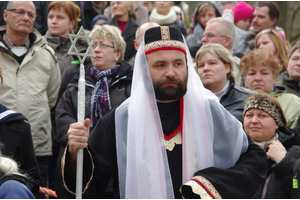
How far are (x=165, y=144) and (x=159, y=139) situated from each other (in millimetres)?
83

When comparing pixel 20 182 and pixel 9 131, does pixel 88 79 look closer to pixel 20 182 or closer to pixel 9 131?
pixel 9 131

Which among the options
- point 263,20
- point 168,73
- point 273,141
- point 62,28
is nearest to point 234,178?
point 168,73

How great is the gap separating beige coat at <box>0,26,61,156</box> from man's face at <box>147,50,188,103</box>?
7.78 ft

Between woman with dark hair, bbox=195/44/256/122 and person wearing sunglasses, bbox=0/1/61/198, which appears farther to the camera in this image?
person wearing sunglasses, bbox=0/1/61/198

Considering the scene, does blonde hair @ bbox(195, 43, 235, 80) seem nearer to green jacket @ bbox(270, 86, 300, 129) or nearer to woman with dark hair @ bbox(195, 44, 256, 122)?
woman with dark hair @ bbox(195, 44, 256, 122)

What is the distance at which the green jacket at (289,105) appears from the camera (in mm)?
6713

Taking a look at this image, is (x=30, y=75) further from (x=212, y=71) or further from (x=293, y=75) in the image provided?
(x=293, y=75)

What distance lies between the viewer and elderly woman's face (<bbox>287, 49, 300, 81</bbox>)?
7.42m

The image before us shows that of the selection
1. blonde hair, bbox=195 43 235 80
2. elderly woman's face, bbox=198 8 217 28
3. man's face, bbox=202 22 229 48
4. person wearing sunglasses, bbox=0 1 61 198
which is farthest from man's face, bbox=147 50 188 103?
elderly woman's face, bbox=198 8 217 28

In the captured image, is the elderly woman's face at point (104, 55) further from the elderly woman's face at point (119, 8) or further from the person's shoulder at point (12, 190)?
the person's shoulder at point (12, 190)

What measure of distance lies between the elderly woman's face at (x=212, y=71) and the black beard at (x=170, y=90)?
1.88m

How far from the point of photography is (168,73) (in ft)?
16.3

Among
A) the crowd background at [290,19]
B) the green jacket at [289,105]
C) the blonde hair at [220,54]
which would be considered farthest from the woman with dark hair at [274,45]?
the crowd background at [290,19]

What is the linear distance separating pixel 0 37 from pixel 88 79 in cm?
114
